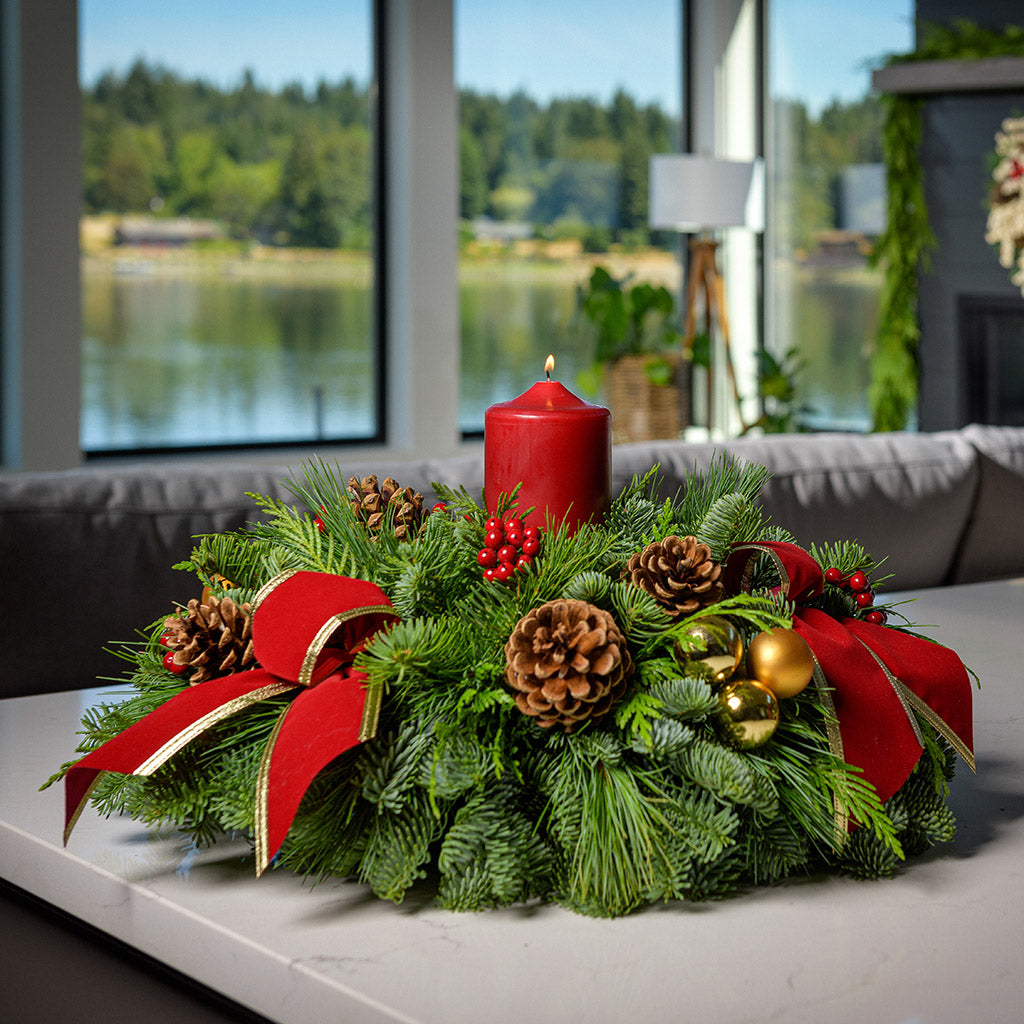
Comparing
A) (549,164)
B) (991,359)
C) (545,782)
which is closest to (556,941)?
(545,782)

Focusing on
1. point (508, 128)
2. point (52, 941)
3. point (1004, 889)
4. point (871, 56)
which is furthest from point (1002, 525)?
point (871, 56)

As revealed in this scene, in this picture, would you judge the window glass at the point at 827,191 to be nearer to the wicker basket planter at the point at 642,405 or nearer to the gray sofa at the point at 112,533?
the wicker basket planter at the point at 642,405

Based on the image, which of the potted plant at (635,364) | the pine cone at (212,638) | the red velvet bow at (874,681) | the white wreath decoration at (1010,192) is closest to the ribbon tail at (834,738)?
the red velvet bow at (874,681)

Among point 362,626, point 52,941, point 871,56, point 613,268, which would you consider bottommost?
point 52,941

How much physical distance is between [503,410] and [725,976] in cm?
26

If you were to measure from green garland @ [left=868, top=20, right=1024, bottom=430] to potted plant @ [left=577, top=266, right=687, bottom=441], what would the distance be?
843mm

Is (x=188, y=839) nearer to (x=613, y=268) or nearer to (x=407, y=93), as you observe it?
(x=407, y=93)

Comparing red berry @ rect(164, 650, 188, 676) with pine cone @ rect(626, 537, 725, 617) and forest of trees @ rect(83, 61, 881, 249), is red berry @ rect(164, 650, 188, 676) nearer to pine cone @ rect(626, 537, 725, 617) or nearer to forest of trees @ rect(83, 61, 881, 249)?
pine cone @ rect(626, 537, 725, 617)

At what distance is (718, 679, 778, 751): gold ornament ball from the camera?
0.50 metres

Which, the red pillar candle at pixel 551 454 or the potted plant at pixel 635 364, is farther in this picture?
the potted plant at pixel 635 364

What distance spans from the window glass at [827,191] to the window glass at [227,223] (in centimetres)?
195

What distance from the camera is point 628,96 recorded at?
5.62 metres

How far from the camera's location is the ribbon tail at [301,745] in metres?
0.48

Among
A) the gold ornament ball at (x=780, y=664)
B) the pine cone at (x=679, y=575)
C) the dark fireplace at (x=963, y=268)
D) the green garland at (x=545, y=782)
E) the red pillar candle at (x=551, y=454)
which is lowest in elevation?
the green garland at (x=545, y=782)
